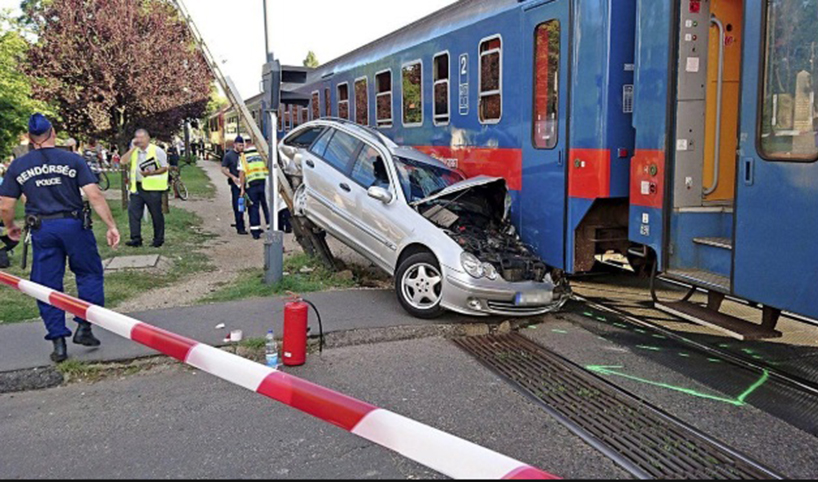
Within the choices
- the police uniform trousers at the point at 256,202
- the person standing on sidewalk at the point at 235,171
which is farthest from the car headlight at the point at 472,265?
the person standing on sidewalk at the point at 235,171

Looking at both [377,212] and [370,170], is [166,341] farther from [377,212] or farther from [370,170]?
[370,170]

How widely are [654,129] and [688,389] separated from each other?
2.34 m

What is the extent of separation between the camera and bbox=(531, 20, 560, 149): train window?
7.06m

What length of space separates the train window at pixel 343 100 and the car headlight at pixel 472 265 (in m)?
7.72

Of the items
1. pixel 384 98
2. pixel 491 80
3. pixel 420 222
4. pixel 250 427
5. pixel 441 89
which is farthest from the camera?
pixel 384 98

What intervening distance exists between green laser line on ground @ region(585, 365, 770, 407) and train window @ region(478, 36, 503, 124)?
3.52 metres

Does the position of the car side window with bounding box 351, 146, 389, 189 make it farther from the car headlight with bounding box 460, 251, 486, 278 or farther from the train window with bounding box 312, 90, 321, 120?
the train window with bounding box 312, 90, 321, 120

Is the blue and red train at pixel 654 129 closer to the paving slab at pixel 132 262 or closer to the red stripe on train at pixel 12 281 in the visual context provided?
the paving slab at pixel 132 262

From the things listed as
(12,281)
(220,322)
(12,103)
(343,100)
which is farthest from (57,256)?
(12,103)

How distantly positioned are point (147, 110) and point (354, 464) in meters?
14.2

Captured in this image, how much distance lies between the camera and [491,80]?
8.16 meters

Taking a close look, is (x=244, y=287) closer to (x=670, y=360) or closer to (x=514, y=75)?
(x=514, y=75)

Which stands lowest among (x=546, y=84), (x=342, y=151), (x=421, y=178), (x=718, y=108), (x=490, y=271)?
(x=490, y=271)

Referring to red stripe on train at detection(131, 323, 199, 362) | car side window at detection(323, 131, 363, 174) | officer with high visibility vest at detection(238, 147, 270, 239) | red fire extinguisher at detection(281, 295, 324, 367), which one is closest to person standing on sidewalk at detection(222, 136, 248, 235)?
officer with high visibility vest at detection(238, 147, 270, 239)
